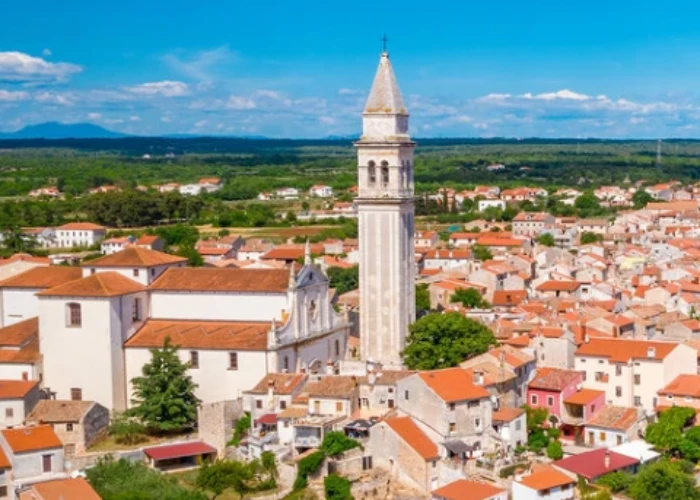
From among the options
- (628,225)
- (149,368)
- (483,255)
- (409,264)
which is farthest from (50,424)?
(628,225)

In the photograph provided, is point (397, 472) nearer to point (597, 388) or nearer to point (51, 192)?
point (597, 388)

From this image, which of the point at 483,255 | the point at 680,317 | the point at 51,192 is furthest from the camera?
the point at 51,192

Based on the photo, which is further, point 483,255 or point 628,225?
point 628,225

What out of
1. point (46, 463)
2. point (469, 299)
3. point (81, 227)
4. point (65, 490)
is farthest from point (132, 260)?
point (81, 227)

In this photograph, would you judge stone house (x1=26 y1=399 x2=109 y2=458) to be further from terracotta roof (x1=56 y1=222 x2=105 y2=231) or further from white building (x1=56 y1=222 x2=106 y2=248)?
terracotta roof (x1=56 y1=222 x2=105 y2=231)

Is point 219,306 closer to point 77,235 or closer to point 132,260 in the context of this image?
point 132,260
